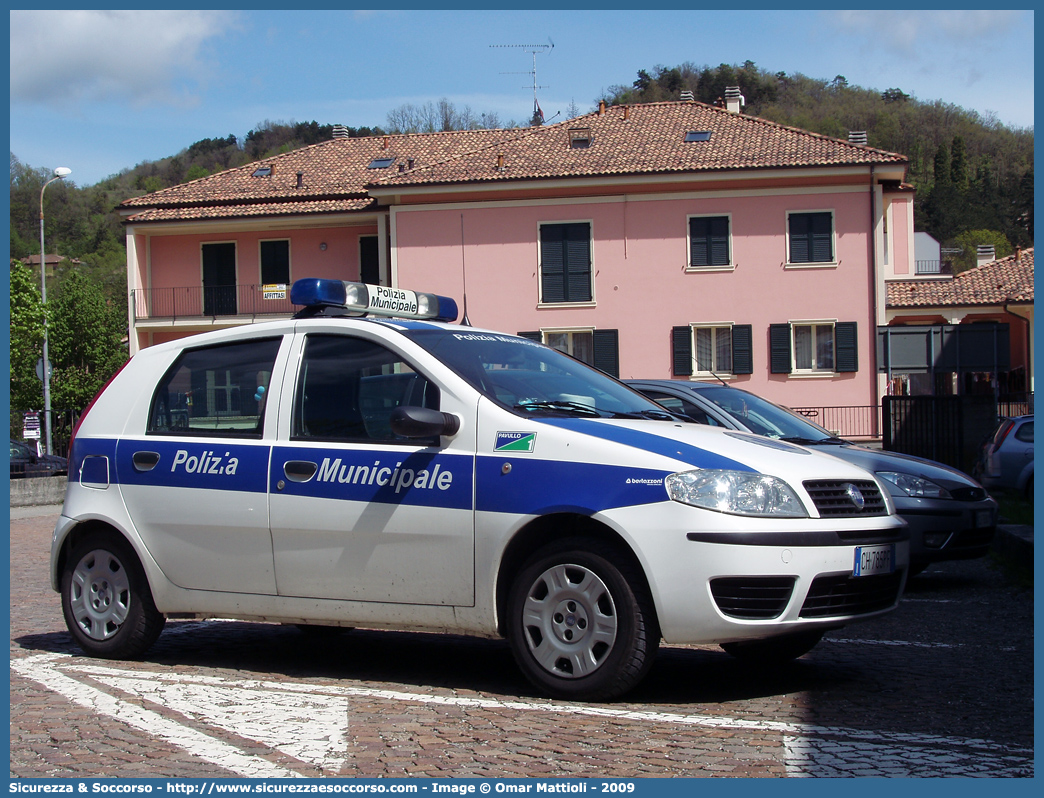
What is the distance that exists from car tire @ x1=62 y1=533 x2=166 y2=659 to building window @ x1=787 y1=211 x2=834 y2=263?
29.2 meters

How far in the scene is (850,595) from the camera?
4992mm

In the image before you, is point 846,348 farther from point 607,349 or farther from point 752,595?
point 752,595

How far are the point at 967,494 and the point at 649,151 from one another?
27304mm

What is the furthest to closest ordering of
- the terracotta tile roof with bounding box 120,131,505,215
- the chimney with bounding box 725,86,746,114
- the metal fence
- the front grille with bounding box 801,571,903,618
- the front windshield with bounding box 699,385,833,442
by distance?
the chimney with bounding box 725,86,746,114
the terracotta tile roof with bounding box 120,131,505,215
the metal fence
the front windshield with bounding box 699,385,833,442
the front grille with bounding box 801,571,903,618

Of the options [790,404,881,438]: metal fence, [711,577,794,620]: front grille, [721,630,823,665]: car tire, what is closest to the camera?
[711,577,794,620]: front grille

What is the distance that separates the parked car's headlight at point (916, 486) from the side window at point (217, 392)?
5.27m

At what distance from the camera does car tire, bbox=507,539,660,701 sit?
4.80 m

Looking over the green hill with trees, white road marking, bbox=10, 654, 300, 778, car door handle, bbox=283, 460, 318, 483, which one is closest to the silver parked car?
car door handle, bbox=283, 460, 318, 483

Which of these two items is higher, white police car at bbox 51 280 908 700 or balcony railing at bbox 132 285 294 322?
balcony railing at bbox 132 285 294 322

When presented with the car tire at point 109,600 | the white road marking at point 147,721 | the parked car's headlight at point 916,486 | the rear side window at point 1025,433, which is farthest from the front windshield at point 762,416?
the rear side window at point 1025,433

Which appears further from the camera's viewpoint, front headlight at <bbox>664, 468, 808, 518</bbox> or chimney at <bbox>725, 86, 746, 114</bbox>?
chimney at <bbox>725, 86, 746, 114</bbox>

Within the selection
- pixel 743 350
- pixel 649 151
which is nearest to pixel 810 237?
pixel 743 350

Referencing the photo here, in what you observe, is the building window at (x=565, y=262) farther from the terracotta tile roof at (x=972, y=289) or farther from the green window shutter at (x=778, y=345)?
the terracotta tile roof at (x=972, y=289)

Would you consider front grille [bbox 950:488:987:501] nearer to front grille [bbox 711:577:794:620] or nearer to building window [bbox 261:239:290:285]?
front grille [bbox 711:577:794:620]
